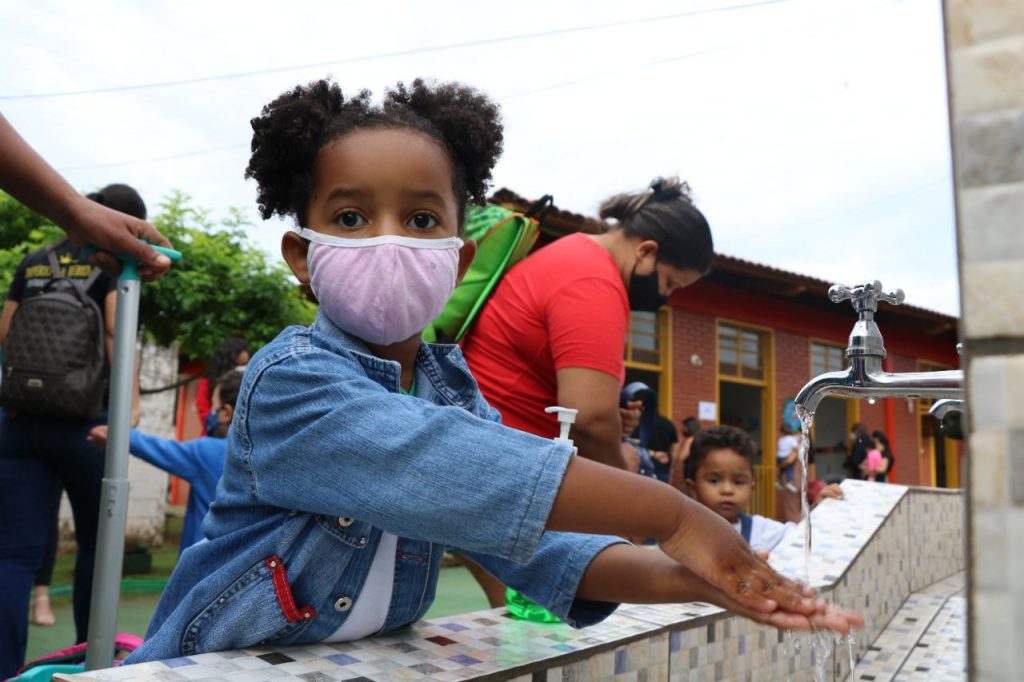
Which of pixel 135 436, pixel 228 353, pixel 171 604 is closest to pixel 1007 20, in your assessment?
pixel 171 604

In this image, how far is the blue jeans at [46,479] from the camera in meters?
2.55

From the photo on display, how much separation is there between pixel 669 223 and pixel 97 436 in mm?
1907

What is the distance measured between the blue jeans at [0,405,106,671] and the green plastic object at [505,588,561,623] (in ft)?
5.86

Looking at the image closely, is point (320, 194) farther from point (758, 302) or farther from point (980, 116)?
point (758, 302)

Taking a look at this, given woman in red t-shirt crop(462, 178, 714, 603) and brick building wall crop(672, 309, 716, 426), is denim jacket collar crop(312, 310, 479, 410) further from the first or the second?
brick building wall crop(672, 309, 716, 426)

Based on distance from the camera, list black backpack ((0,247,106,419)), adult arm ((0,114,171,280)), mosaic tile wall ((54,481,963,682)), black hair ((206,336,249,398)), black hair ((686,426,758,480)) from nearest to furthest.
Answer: mosaic tile wall ((54,481,963,682)), adult arm ((0,114,171,280)), black backpack ((0,247,106,419)), black hair ((686,426,758,480)), black hair ((206,336,249,398))

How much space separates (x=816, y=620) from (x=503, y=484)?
365mm

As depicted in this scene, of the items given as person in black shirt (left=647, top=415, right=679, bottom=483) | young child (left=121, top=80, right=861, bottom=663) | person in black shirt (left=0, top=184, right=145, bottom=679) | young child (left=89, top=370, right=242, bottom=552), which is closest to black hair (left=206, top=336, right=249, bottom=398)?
young child (left=89, top=370, right=242, bottom=552)

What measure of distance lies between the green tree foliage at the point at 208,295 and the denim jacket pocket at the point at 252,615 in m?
6.15

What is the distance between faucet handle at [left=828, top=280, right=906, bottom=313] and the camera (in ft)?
4.60

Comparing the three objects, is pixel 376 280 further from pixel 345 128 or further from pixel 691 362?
pixel 691 362

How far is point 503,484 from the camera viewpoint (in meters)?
0.86

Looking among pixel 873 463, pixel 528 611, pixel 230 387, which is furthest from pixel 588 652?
pixel 873 463

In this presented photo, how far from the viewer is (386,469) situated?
0.89m
